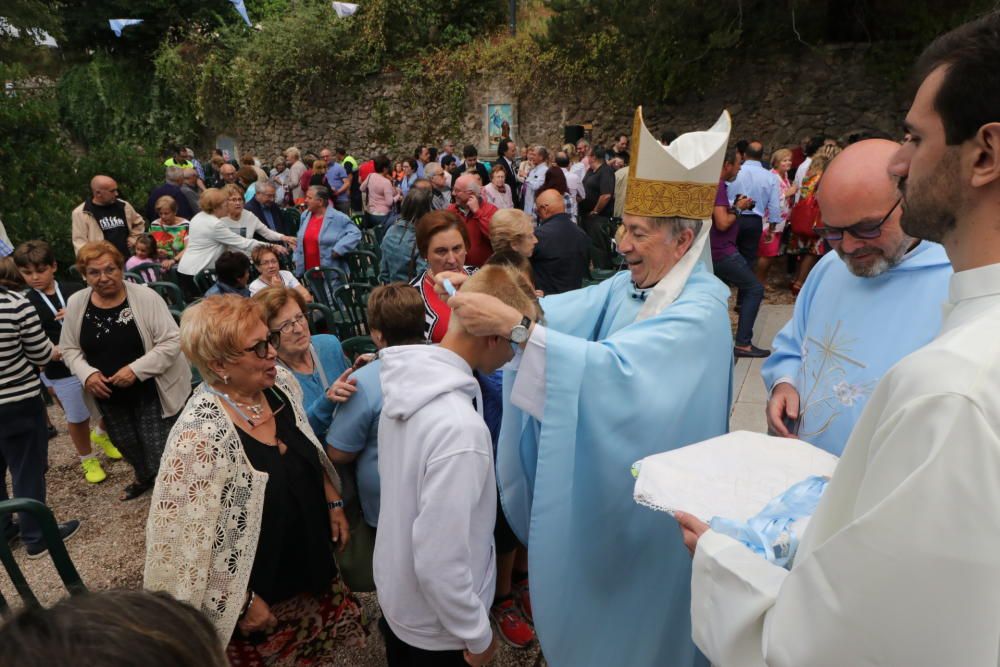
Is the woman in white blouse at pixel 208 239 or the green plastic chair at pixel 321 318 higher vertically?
the woman in white blouse at pixel 208 239

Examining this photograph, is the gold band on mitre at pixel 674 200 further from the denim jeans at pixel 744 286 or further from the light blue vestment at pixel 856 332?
the denim jeans at pixel 744 286

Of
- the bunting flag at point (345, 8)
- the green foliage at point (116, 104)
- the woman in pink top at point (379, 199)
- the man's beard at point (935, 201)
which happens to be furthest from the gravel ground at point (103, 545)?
the green foliage at point (116, 104)

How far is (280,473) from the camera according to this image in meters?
1.96

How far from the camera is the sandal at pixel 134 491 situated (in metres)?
4.04

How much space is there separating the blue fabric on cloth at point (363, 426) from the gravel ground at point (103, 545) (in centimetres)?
95

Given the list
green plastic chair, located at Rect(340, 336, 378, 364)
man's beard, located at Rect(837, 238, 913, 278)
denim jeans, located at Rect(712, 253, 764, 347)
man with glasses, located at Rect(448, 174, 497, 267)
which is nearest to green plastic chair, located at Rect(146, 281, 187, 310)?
green plastic chair, located at Rect(340, 336, 378, 364)

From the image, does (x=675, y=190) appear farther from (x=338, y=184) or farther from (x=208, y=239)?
(x=338, y=184)

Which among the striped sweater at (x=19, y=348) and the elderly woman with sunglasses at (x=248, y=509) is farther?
the striped sweater at (x=19, y=348)

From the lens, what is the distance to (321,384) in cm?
279

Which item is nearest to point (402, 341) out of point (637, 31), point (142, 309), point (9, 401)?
point (142, 309)

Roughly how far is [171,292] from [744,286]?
5.15m

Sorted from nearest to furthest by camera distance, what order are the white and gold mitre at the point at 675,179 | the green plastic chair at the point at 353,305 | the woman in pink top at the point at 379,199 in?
→ 1. the white and gold mitre at the point at 675,179
2. the green plastic chair at the point at 353,305
3. the woman in pink top at the point at 379,199

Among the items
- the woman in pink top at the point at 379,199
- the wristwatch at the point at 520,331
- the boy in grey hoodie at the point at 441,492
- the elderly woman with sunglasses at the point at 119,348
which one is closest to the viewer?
the boy in grey hoodie at the point at 441,492

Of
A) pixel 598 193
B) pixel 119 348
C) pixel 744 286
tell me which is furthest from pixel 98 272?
pixel 598 193
